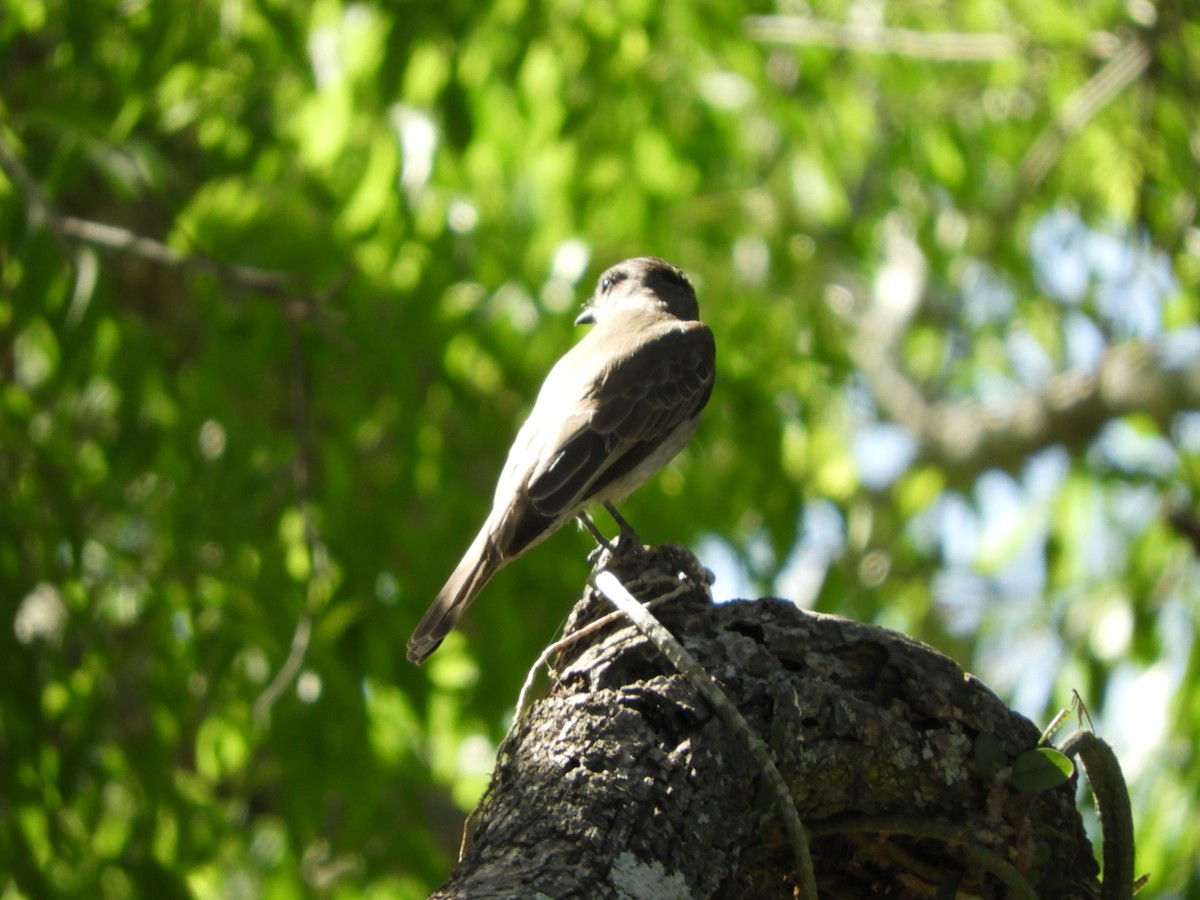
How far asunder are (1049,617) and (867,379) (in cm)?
300

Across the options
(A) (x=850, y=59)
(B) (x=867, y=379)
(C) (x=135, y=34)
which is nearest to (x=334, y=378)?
(C) (x=135, y=34)

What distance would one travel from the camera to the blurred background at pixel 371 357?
5.12 meters

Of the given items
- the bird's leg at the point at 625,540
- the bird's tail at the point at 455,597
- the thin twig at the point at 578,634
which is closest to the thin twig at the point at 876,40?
the bird's leg at the point at 625,540

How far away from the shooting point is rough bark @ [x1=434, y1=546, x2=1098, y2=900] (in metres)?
2.06

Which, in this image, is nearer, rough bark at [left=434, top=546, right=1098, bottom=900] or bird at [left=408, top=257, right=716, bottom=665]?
rough bark at [left=434, top=546, right=1098, bottom=900]

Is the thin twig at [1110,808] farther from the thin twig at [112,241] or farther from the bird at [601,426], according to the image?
the thin twig at [112,241]

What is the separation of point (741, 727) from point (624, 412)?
2.51m

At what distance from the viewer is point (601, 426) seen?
4.52 meters

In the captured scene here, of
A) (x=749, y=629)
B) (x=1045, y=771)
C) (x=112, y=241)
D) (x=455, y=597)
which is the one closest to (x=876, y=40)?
(x=112, y=241)

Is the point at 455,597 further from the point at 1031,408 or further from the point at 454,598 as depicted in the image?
the point at 1031,408

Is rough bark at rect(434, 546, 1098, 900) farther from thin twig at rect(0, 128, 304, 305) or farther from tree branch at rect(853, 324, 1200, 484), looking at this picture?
tree branch at rect(853, 324, 1200, 484)

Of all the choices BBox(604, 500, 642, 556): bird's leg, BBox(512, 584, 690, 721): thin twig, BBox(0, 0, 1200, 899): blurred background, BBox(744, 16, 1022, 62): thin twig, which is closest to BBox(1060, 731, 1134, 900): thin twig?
BBox(512, 584, 690, 721): thin twig

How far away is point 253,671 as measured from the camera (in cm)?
630

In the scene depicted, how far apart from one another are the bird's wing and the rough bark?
1.69 meters
